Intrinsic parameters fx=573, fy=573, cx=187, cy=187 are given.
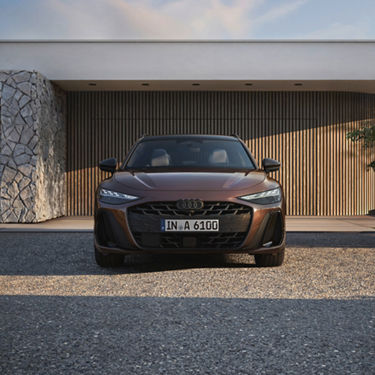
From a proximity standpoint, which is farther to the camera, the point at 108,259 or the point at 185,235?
the point at 108,259

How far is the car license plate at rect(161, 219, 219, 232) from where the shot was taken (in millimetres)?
5266

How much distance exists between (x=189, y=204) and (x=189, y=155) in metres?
1.37

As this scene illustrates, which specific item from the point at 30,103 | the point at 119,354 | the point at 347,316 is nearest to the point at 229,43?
the point at 30,103

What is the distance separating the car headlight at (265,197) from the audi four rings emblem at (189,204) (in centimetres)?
43

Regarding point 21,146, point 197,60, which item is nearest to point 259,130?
point 197,60

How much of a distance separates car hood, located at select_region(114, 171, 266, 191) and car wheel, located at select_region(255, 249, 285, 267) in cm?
76

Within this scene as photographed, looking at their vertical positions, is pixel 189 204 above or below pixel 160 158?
below

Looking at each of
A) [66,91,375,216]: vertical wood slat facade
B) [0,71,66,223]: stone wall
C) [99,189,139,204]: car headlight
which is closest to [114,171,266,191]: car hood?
[99,189,139,204]: car headlight

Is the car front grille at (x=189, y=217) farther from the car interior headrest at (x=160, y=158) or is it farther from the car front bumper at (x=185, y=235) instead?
the car interior headrest at (x=160, y=158)

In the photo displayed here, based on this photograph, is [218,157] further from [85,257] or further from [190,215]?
[85,257]

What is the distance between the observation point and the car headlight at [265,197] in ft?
17.8

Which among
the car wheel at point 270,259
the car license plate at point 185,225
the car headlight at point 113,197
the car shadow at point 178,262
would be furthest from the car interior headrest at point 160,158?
the car wheel at point 270,259

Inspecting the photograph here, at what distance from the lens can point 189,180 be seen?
561 centimetres

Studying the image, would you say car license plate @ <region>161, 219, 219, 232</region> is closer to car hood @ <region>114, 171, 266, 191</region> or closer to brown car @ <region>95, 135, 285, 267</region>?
brown car @ <region>95, 135, 285, 267</region>
